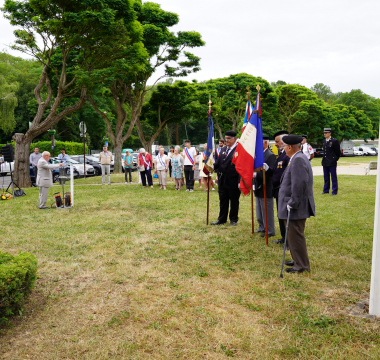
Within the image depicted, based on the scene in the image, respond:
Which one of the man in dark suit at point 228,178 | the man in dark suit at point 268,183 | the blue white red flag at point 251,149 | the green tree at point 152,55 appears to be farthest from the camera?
the green tree at point 152,55

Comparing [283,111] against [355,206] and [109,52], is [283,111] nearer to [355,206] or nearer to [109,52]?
[109,52]

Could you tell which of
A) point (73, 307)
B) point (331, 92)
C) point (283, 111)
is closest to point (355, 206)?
point (73, 307)

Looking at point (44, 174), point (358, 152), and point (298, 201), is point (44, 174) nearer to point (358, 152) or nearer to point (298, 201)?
point (298, 201)

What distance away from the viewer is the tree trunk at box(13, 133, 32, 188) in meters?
17.4

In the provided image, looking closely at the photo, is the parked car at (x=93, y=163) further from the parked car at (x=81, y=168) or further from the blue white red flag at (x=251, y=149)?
the blue white red flag at (x=251, y=149)

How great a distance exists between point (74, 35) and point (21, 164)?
6803 mm

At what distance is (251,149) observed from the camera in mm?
6863

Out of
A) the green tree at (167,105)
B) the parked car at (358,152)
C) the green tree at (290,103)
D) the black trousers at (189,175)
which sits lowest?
the black trousers at (189,175)

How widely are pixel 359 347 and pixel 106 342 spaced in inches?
96.6

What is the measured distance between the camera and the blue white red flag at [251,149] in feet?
22.3

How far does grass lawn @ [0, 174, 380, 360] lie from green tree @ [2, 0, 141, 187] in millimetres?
10889

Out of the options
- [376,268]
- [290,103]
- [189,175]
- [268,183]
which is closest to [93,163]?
[189,175]

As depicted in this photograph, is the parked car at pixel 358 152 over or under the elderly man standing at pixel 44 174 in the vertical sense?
over

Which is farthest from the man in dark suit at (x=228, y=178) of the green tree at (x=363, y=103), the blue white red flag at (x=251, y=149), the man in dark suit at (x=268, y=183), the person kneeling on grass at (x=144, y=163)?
the green tree at (x=363, y=103)
